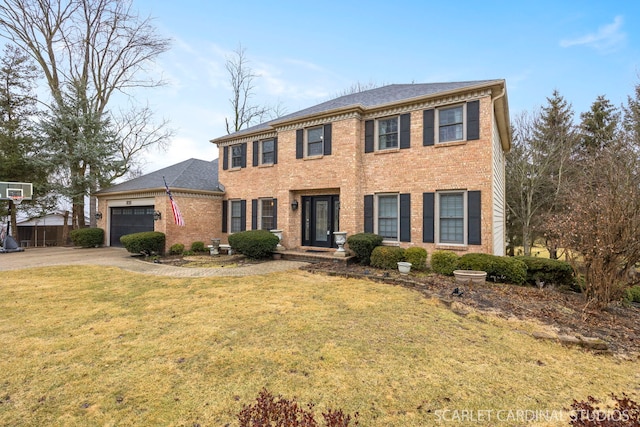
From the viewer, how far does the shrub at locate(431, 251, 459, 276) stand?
8352mm

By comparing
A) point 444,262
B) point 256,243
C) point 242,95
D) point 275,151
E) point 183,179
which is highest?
point 242,95

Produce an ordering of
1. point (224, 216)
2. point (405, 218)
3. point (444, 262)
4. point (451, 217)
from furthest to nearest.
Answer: point (224, 216) < point (405, 218) < point (451, 217) < point (444, 262)

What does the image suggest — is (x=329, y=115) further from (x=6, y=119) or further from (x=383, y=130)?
(x=6, y=119)

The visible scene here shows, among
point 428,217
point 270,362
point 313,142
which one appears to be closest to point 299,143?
point 313,142

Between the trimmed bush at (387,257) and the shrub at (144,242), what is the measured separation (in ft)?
31.0

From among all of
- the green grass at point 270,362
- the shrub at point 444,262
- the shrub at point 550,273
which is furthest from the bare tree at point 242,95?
the shrub at point 550,273

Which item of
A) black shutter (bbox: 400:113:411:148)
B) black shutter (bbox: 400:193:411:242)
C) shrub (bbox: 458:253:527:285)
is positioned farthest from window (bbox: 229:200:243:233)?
shrub (bbox: 458:253:527:285)

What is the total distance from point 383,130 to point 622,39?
34.7 ft

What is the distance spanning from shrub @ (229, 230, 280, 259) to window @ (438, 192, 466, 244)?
622 centimetres

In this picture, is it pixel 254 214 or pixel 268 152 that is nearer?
pixel 268 152

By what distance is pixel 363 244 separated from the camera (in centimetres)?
966

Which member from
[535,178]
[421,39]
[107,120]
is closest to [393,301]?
[421,39]

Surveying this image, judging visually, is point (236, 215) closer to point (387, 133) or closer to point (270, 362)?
point (387, 133)

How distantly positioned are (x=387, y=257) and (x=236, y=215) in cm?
853
